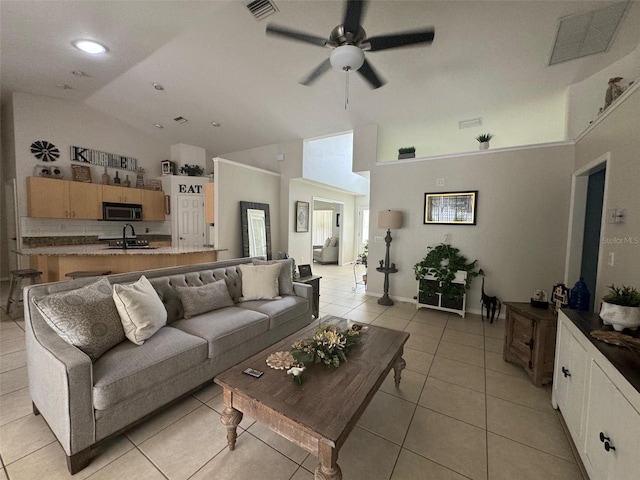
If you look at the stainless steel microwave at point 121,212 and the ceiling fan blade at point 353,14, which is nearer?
the ceiling fan blade at point 353,14

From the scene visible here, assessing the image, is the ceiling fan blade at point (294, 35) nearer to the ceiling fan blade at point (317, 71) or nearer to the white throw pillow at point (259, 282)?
the ceiling fan blade at point (317, 71)

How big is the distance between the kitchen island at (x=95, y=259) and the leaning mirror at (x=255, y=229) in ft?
3.41

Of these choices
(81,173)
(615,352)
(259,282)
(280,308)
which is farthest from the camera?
(81,173)

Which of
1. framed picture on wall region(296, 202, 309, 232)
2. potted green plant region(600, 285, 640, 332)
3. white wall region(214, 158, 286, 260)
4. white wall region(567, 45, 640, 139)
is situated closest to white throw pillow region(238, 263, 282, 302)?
white wall region(214, 158, 286, 260)

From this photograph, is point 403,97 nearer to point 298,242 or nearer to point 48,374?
point 298,242

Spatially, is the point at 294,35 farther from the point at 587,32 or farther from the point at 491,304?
the point at 491,304

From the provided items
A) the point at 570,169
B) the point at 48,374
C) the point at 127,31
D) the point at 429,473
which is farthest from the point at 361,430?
the point at 127,31

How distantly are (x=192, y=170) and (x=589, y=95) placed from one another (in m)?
7.41

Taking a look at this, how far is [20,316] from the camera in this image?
356 cm

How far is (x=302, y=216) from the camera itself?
21.7ft

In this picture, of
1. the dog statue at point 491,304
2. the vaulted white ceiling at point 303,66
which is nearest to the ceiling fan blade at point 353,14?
the vaulted white ceiling at point 303,66

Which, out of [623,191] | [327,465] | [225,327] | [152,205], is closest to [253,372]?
[327,465]

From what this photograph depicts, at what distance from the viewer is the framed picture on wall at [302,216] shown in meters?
6.46

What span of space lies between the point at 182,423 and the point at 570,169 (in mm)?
5095
